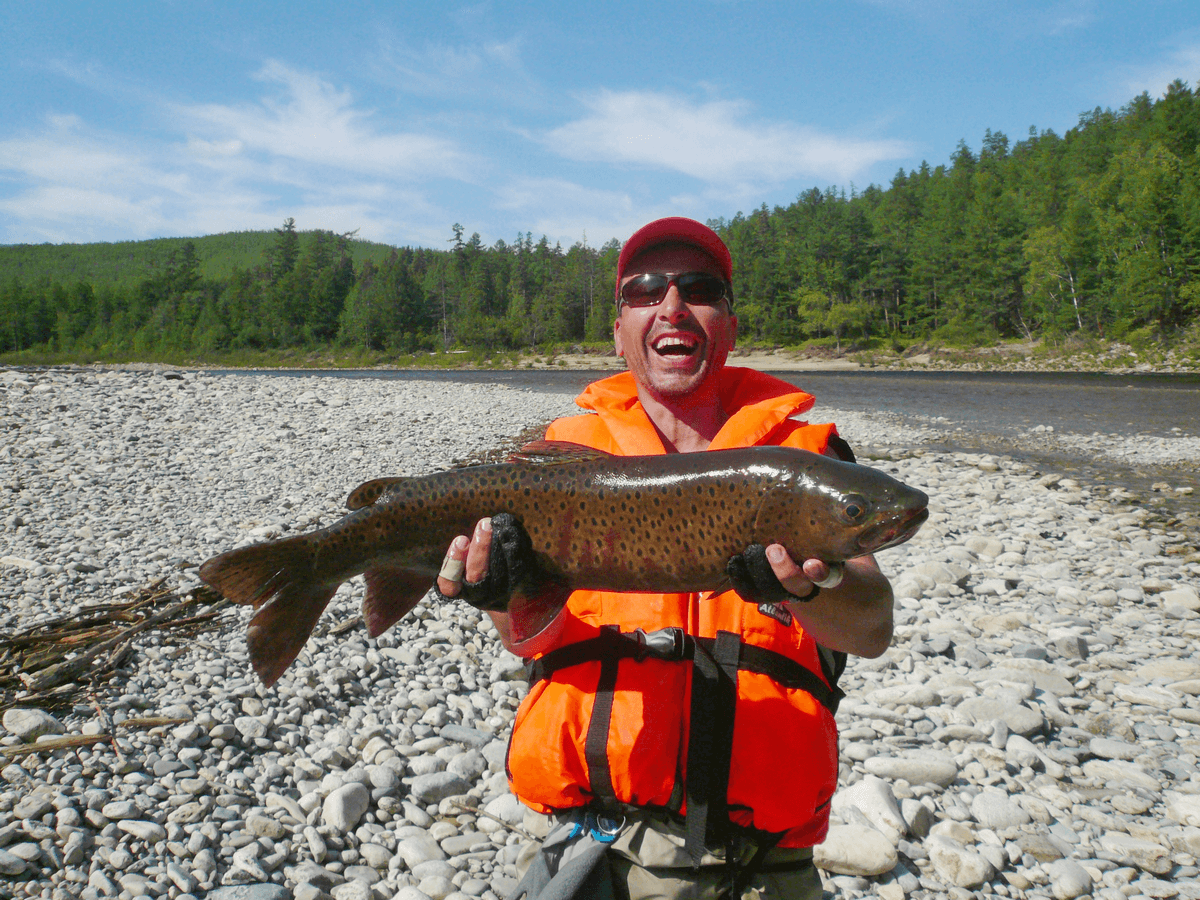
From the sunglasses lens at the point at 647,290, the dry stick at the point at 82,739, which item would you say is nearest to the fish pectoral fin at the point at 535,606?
the sunglasses lens at the point at 647,290

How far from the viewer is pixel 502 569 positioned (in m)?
2.64

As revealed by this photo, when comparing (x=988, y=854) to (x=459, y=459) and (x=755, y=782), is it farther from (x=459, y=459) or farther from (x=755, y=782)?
(x=459, y=459)

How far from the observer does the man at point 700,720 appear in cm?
249

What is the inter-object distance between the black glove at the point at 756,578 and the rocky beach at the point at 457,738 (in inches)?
25.0

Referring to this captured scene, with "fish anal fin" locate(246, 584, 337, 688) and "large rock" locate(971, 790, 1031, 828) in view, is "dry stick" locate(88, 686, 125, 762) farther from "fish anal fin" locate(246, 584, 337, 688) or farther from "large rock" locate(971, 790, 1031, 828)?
"large rock" locate(971, 790, 1031, 828)

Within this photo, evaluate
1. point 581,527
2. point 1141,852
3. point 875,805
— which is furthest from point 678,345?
point 1141,852

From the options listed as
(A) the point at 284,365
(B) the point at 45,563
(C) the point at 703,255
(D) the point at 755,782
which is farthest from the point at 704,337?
(A) the point at 284,365

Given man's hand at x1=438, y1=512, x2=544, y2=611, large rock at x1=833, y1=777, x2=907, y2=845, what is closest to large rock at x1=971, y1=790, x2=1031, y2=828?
large rock at x1=833, y1=777, x2=907, y2=845

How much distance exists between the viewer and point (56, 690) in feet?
15.9

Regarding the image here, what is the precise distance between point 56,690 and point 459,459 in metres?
9.71

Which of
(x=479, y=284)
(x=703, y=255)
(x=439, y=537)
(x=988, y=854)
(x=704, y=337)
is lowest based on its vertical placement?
(x=988, y=854)

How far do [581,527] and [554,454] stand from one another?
1.27ft

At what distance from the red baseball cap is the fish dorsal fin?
1072mm

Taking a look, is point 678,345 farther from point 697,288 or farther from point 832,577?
point 832,577
